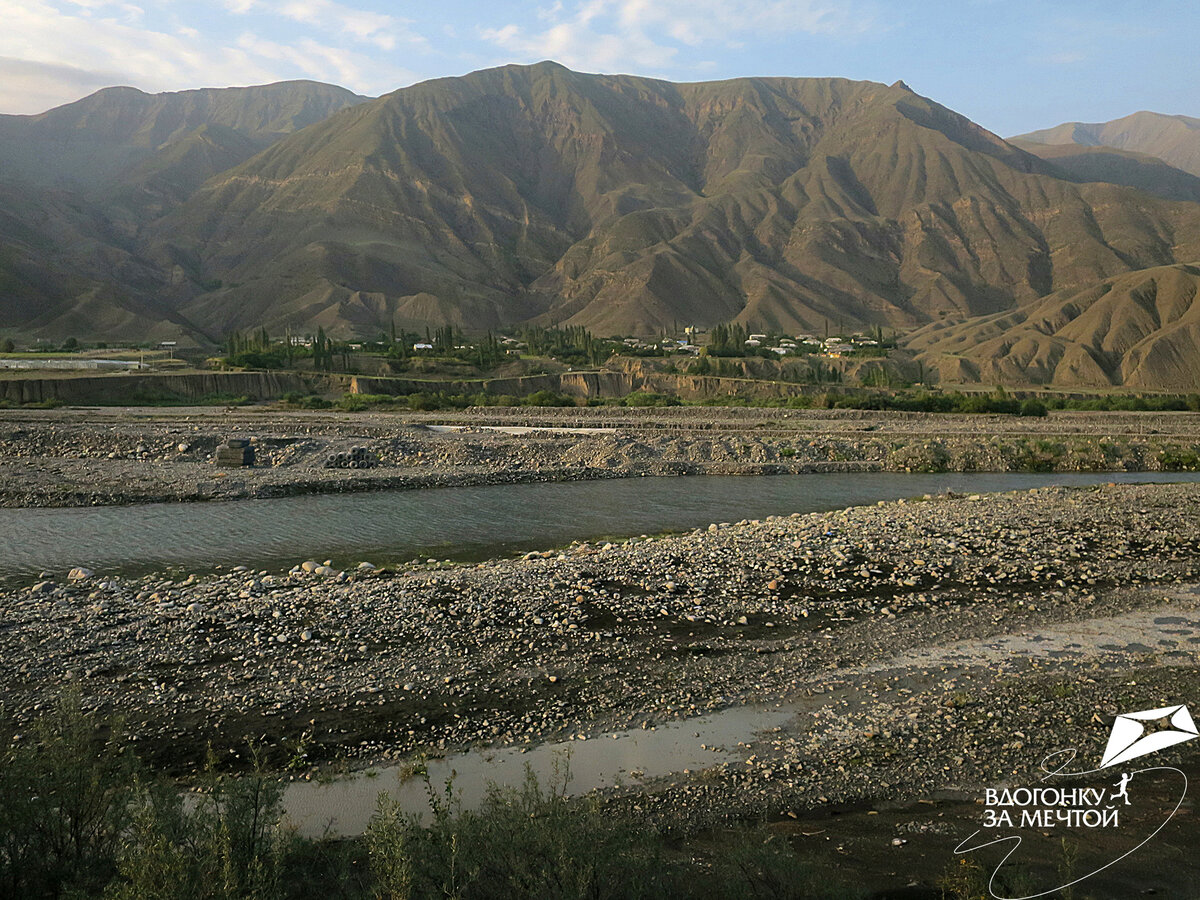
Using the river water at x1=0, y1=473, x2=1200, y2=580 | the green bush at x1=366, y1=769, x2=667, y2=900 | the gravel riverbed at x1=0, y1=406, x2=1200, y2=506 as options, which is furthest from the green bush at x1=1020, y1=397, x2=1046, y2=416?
the green bush at x1=366, y1=769, x2=667, y2=900

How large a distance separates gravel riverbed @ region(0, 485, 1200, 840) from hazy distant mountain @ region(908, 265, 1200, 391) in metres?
76.9

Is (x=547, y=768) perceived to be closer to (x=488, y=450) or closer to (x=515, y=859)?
(x=515, y=859)

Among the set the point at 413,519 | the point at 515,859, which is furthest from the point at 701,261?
the point at 515,859

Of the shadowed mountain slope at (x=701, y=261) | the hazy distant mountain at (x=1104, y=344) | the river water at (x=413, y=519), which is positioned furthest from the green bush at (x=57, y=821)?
the shadowed mountain slope at (x=701, y=261)

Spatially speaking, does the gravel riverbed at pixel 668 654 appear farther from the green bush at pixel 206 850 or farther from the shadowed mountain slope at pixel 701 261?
the shadowed mountain slope at pixel 701 261

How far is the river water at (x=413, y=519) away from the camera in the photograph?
1989 cm

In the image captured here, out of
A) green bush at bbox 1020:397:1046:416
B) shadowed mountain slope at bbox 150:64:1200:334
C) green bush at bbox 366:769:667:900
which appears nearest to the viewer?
green bush at bbox 366:769:667:900

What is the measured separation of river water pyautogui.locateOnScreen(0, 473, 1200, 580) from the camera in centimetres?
1989

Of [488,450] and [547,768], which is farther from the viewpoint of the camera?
[488,450]

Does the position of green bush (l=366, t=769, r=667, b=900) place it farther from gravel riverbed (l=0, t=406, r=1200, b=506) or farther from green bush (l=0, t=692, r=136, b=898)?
gravel riverbed (l=0, t=406, r=1200, b=506)

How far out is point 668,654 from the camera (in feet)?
40.9

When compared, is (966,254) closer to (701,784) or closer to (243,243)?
(243,243)

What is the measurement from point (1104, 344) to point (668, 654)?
97.1 meters

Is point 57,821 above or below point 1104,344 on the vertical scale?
below
